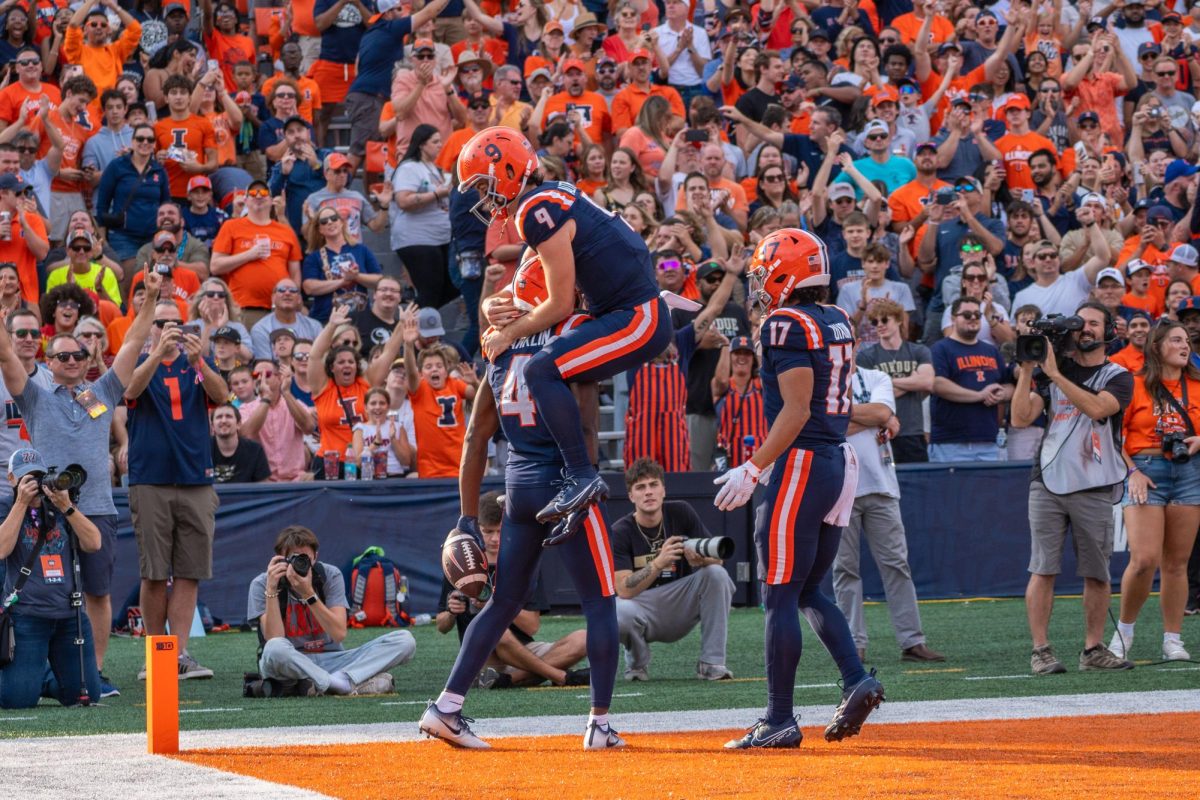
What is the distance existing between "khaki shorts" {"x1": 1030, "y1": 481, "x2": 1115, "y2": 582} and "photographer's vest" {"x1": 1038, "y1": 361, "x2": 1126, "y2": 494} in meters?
0.08

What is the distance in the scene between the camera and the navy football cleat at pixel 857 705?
7.09 metres

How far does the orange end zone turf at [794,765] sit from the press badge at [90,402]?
3.58m

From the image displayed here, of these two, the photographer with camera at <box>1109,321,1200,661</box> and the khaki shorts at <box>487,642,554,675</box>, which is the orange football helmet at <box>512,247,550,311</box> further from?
the photographer with camera at <box>1109,321,1200,661</box>

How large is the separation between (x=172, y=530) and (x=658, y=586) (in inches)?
123

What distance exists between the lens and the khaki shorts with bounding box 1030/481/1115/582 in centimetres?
1031

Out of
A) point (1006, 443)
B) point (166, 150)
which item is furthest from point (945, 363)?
point (166, 150)

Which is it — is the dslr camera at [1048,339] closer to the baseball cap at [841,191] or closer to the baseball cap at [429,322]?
the baseball cap at [841,191]

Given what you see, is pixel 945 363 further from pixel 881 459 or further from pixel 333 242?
pixel 333 242

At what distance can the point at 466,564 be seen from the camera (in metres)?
7.13

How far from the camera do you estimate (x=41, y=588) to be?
955 centimetres

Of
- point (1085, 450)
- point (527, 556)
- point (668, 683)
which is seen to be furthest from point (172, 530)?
point (1085, 450)

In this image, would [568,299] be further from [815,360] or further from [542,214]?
[815,360]

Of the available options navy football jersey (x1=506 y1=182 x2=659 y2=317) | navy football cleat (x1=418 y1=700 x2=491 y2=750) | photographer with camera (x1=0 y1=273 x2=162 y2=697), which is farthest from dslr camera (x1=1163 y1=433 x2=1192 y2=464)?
photographer with camera (x1=0 y1=273 x2=162 y2=697)

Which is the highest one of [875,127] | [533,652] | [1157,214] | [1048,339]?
[875,127]
